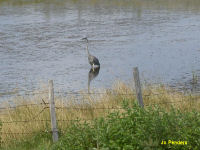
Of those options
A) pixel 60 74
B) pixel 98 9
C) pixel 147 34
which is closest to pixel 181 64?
pixel 60 74

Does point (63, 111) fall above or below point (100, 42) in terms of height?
below

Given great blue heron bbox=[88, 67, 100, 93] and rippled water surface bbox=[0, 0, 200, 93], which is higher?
rippled water surface bbox=[0, 0, 200, 93]

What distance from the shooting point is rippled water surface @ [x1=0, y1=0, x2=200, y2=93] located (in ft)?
62.5

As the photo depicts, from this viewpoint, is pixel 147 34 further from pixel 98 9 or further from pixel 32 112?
pixel 32 112

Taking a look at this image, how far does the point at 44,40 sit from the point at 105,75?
8.74 metres

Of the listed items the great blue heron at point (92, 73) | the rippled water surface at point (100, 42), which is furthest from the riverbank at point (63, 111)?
the great blue heron at point (92, 73)

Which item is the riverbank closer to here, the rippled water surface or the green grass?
the green grass

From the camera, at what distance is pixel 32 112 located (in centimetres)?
1126

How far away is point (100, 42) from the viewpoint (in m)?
26.2

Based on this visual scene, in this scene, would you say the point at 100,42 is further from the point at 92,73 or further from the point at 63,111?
the point at 63,111

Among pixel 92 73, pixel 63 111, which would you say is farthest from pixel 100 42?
pixel 63 111

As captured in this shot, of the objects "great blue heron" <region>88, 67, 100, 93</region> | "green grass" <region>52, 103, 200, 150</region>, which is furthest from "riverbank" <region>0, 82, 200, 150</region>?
"great blue heron" <region>88, 67, 100, 93</region>

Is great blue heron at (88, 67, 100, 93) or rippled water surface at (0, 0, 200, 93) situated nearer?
great blue heron at (88, 67, 100, 93)

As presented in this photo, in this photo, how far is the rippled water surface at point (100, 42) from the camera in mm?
19062
